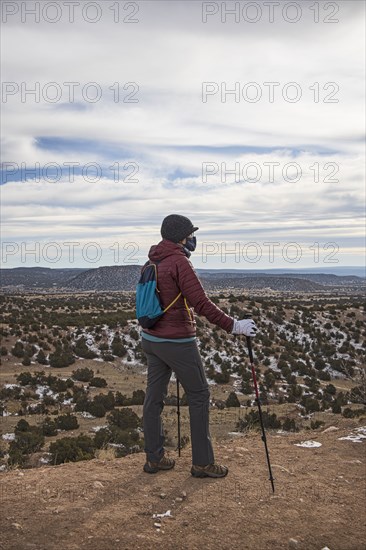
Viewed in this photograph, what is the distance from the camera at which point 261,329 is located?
30.4m

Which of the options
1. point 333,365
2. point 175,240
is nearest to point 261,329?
point 333,365

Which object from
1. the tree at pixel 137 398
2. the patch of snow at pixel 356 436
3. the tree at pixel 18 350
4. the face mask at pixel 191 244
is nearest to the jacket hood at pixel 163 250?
the face mask at pixel 191 244

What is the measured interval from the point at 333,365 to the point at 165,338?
21938mm

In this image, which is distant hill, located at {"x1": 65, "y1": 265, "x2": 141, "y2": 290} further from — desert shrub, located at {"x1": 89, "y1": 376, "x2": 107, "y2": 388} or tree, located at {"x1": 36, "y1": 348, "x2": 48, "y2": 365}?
desert shrub, located at {"x1": 89, "y1": 376, "x2": 107, "y2": 388}

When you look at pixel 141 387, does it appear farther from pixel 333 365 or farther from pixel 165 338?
pixel 165 338

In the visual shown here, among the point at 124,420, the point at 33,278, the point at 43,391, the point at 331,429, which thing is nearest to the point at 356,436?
the point at 331,429

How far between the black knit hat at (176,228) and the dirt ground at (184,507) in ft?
8.00

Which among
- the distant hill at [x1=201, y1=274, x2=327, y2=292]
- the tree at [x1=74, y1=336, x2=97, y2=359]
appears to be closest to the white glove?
the tree at [x1=74, y1=336, x2=97, y2=359]

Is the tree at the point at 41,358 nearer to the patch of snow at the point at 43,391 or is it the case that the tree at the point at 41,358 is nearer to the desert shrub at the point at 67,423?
the patch of snow at the point at 43,391

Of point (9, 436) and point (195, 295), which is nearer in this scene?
point (195, 295)

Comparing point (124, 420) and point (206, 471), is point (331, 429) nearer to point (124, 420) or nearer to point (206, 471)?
point (206, 471)

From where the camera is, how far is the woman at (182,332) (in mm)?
4809

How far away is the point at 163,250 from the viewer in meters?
5.00

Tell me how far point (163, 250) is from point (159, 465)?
2.29 meters
